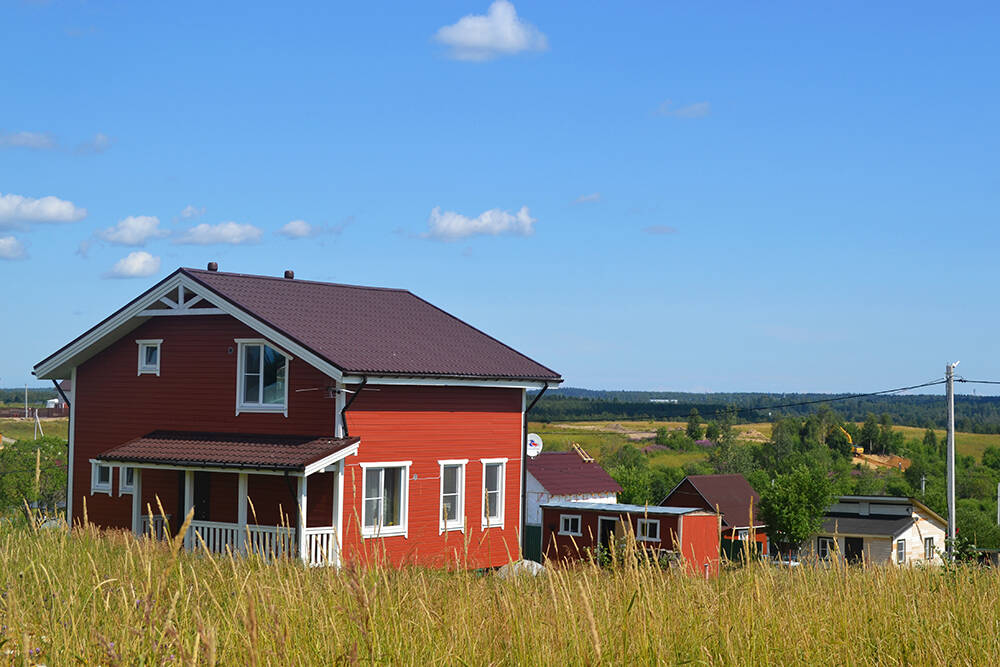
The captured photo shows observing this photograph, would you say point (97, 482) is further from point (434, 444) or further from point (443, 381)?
point (443, 381)

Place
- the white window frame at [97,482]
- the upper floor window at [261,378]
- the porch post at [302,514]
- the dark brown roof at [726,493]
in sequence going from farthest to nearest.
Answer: the dark brown roof at [726,493] < the white window frame at [97,482] < the upper floor window at [261,378] < the porch post at [302,514]

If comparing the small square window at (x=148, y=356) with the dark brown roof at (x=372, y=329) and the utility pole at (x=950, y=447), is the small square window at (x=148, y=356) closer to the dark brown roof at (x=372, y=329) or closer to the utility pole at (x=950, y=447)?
the dark brown roof at (x=372, y=329)

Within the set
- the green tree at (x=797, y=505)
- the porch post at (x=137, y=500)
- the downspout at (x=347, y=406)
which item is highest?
the downspout at (x=347, y=406)

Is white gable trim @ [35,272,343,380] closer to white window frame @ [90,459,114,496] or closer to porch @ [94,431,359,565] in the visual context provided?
porch @ [94,431,359,565]

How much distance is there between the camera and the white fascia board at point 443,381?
20.6 meters

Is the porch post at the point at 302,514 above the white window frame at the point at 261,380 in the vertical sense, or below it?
below

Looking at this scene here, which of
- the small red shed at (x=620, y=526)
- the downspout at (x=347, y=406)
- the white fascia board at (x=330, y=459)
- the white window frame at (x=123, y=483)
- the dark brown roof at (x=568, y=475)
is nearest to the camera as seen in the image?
the white fascia board at (x=330, y=459)

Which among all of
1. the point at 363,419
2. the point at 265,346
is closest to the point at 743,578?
the point at 363,419

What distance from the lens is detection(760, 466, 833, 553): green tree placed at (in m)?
44.9

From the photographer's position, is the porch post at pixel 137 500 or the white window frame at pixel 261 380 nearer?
the white window frame at pixel 261 380

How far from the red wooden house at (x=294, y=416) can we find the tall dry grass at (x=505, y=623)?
1391cm

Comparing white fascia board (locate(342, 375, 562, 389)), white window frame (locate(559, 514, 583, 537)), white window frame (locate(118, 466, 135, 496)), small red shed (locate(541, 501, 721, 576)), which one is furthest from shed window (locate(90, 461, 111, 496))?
white window frame (locate(559, 514, 583, 537))

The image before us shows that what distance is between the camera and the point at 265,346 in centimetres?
2200

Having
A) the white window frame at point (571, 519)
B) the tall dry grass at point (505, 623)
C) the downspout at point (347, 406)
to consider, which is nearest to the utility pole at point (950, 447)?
the white window frame at point (571, 519)
